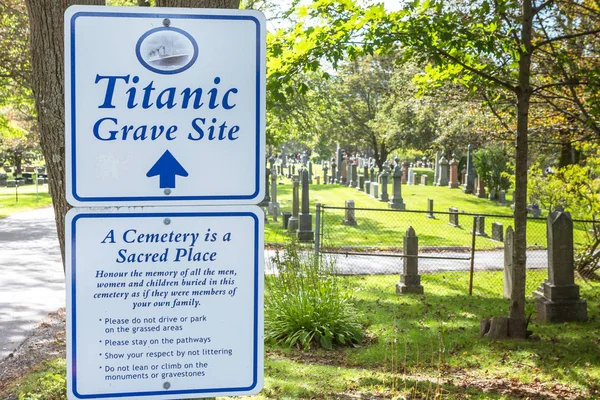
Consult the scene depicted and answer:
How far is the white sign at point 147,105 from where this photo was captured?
6.20 ft

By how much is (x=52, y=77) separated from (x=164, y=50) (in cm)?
163

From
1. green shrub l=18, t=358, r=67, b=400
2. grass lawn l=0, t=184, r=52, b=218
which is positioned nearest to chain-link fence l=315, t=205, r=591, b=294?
green shrub l=18, t=358, r=67, b=400

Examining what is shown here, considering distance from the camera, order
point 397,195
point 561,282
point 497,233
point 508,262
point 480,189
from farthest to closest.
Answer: point 480,189
point 397,195
point 497,233
point 508,262
point 561,282

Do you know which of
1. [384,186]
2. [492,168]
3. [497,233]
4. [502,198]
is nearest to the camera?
[497,233]

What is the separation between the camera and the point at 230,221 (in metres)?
1.96

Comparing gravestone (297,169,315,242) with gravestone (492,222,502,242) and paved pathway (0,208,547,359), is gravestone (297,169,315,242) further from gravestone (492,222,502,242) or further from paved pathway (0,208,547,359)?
gravestone (492,222,502,242)

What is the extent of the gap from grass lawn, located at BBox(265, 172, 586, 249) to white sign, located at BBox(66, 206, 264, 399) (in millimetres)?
10991

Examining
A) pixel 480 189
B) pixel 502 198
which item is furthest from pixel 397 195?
pixel 480 189

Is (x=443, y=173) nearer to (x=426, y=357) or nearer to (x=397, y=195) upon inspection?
(x=397, y=195)

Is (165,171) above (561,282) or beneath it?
above

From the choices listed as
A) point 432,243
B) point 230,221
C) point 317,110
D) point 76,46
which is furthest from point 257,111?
point 317,110

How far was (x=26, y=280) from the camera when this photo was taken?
13586 millimetres

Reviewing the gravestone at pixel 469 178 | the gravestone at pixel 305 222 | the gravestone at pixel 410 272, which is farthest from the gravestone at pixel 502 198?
the gravestone at pixel 410 272

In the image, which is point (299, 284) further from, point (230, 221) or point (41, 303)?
point (230, 221)
